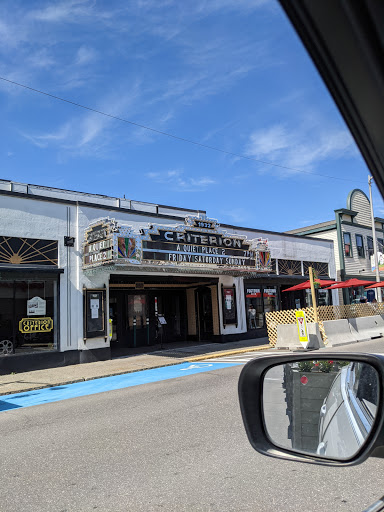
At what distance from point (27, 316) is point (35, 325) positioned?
40 cm

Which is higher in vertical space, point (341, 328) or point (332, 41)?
point (332, 41)

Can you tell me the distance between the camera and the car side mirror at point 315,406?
4.89 feet

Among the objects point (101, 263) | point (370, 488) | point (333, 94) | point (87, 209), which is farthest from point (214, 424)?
point (87, 209)

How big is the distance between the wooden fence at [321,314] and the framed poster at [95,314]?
6.96m

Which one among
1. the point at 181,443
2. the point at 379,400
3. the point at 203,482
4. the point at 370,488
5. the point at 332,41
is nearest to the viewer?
the point at 332,41

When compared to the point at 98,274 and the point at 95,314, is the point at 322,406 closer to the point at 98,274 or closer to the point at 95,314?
the point at 95,314

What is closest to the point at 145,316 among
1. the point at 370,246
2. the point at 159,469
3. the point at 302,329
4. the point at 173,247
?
the point at 173,247

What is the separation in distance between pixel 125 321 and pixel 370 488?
50.2 feet

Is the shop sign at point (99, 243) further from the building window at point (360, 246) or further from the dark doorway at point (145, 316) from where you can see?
the building window at point (360, 246)

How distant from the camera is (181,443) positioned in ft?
17.1

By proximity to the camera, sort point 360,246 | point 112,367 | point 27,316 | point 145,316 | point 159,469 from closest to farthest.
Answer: point 159,469
point 112,367
point 27,316
point 145,316
point 360,246

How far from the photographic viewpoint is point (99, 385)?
10461 mm

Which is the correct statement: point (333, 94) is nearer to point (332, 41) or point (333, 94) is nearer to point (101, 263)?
point (332, 41)

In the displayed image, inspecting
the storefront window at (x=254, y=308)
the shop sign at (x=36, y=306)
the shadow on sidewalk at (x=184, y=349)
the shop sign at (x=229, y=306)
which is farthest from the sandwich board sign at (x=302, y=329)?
the shop sign at (x=36, y=306)
